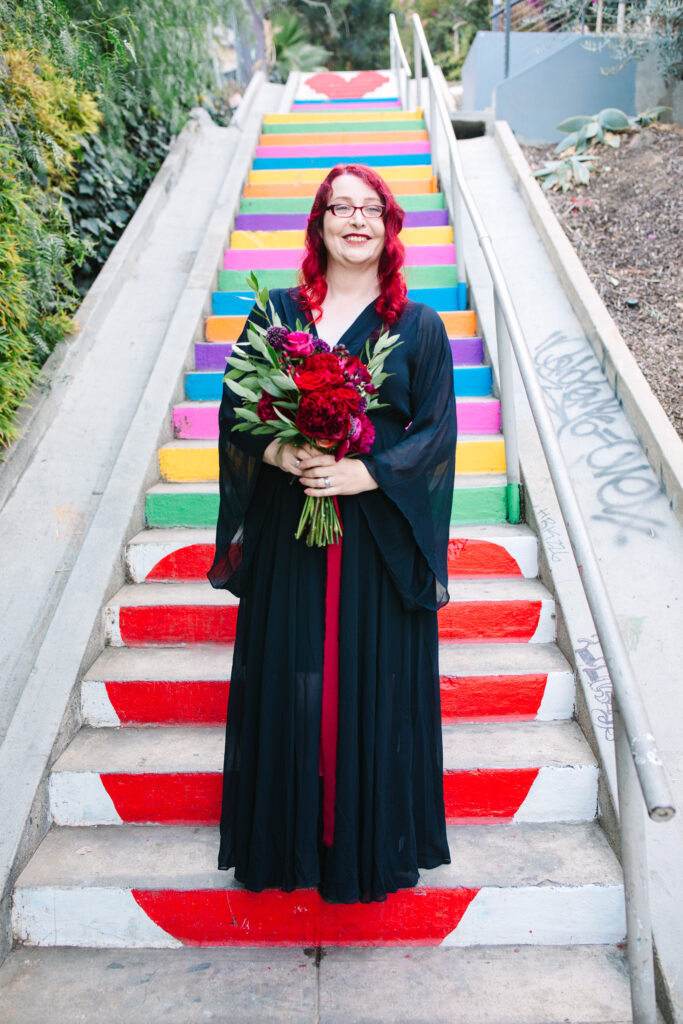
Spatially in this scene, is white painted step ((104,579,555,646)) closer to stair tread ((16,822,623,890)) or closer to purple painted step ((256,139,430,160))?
stair tread ((16,822,623,890))

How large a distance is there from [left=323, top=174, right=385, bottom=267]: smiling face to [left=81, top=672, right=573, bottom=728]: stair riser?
59.0 inches

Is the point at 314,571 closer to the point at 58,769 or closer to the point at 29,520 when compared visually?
the point at 58,769

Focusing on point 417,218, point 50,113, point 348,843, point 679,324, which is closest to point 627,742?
point 348,843

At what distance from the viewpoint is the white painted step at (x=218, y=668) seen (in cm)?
281

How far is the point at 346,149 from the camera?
21.7 feet

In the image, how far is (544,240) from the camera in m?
5.20

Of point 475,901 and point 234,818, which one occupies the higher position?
point 234,818

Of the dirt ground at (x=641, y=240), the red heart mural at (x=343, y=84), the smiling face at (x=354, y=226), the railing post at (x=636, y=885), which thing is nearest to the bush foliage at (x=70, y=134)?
the smiling face at (x=354, y=226)

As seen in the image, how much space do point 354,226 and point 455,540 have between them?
Answer: 1471 mm

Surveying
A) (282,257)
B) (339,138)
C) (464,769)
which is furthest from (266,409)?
(339,138)

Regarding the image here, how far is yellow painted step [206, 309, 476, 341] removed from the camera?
434 centimetres

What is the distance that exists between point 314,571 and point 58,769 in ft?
3.96

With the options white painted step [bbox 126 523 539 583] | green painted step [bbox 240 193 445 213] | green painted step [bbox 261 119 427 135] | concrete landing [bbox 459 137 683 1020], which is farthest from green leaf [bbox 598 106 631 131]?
white painted step [bbox 126 523 539 583]

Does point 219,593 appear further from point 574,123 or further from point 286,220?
point 574,123
